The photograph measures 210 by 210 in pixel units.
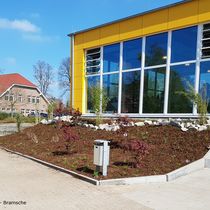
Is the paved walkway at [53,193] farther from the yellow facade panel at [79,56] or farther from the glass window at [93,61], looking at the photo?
the yellow facade panel at [79,56]

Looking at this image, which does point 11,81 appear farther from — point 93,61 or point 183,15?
point 183,15

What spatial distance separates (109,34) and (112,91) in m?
3.41

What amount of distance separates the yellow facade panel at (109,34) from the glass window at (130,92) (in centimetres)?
232

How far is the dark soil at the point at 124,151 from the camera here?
8648 millimetres

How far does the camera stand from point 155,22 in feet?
55.3

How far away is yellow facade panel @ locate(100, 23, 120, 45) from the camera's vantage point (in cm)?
1894

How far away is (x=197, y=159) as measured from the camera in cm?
932

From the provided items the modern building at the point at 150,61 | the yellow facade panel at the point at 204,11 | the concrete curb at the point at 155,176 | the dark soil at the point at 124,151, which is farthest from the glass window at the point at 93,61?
the concrete curb at the point at 155,176

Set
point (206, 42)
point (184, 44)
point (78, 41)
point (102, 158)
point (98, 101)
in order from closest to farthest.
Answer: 1. point (102, 158)
2. point (206, 42)
3. point (98, 101)
4. point (184, 44)
5. point (78, 41)

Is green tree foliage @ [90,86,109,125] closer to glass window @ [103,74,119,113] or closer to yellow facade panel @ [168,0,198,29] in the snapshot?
glass window @ [103,74,119,113]

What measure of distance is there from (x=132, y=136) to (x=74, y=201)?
5.96 metres

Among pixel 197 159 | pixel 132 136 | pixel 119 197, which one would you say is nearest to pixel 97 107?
pixel 132 136

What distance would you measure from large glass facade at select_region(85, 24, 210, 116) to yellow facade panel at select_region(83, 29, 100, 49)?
473 millimetres

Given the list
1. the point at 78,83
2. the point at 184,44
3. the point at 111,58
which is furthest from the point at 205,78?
the point at 78,83
